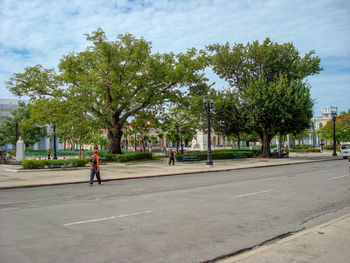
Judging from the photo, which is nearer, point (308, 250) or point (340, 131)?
point (308, 250)

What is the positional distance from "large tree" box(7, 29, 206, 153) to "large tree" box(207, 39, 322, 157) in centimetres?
710

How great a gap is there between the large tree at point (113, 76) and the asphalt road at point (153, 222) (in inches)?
822

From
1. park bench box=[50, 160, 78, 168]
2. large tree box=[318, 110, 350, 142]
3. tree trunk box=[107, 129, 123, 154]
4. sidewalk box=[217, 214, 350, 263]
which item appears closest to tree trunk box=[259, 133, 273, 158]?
tree trunk box=[107, 129, 123, 154]

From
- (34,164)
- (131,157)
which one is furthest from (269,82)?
(34,164)

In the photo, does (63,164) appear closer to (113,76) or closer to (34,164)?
(34,164)

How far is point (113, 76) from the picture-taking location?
102 ft

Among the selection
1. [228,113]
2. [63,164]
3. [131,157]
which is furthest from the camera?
[228,113]

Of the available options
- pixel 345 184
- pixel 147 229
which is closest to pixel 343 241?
pixel 147 229

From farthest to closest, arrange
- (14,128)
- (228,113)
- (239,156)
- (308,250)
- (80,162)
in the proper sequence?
(14,128), (228,113), (239,156), (80,162), (308,250)

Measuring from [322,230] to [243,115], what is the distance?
115 ft

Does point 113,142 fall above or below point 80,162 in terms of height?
above

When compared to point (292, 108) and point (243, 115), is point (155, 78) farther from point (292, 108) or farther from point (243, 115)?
point (292, 108)

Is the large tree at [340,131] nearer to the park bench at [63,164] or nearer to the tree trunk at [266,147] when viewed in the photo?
the tree trunk at [266,147]

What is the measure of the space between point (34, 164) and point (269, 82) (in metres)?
28.7
